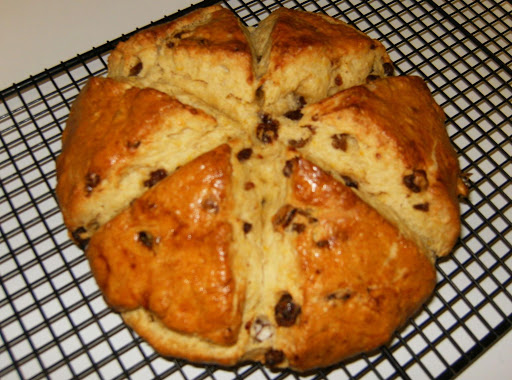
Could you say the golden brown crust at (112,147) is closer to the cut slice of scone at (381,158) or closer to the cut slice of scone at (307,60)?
the cut slice of scone at (307,60)

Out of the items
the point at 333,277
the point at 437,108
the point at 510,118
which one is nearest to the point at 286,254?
the point at 333,277

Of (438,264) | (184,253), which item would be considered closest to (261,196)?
(184,253)

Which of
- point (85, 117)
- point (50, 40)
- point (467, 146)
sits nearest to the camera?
point (85, 117)

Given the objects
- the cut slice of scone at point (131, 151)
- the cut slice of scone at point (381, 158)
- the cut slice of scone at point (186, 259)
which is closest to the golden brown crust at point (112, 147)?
the cut slice of scone at point (131, 151)

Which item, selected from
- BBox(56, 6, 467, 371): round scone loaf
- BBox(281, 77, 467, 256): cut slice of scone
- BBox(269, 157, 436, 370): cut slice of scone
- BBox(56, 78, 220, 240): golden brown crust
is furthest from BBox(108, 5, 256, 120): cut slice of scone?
BBox(269, 157, 436, 370): cut slice of scone

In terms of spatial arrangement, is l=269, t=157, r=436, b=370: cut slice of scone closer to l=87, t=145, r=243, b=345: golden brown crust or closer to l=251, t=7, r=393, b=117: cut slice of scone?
l=87, t=145, r=243, b=345: golden brown crust

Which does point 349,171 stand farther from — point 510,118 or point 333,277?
point 510,118
